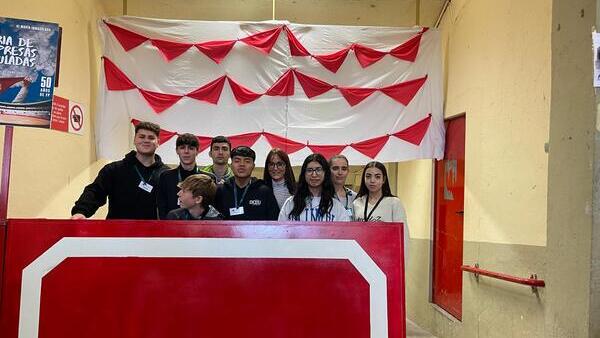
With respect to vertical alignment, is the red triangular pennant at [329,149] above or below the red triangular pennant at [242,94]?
below

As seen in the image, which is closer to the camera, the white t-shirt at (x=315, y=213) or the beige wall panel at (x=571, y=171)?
the beige wall panel at (x=571, y=171)

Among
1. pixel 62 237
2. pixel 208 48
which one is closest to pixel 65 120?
pixel 208 48

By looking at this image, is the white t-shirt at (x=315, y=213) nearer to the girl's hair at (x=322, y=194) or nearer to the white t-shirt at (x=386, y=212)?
the girl's hair at (x=322, y=194)

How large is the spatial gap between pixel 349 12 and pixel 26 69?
3961 mm

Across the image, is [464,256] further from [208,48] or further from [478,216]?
[208,48]

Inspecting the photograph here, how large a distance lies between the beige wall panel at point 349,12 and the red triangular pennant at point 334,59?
2.34 feet

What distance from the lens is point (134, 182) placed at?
2959 mm

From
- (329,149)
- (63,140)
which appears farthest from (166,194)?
(329,149)

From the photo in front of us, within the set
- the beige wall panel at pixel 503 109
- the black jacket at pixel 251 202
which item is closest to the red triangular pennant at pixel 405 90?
the beige wall panel at pixel 503 109

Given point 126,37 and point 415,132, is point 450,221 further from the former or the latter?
point 126,37

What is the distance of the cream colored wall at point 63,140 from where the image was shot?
3.35m

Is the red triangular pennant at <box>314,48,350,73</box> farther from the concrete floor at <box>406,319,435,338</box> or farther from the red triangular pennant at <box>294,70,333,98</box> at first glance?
the concrete floor at <box>406,319,435,338</box>

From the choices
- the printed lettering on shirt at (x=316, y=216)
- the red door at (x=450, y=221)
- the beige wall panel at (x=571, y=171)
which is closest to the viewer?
the beige wall panel at (x=571, y=171)

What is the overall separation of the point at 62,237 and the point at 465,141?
347cm
